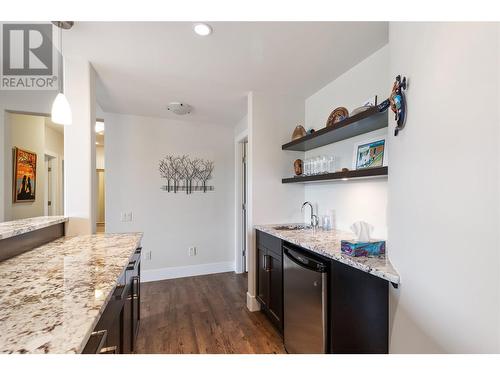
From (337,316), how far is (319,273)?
26 cm

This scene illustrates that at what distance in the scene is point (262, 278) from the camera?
7.89 feet

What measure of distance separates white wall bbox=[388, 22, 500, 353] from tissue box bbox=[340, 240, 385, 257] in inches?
10.8

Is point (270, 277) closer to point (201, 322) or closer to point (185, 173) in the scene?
point (201, 322)

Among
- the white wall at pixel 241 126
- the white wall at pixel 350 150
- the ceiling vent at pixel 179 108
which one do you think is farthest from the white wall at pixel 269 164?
the ceiling vent at pixel 179 108

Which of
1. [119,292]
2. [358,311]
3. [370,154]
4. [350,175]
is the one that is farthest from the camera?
[370,154]

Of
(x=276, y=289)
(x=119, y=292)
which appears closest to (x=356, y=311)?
(x=276, y=289)

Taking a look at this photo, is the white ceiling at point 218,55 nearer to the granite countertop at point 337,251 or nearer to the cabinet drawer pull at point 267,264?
the granite countertop at point 337,251

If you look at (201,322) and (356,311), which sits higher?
(356,311)

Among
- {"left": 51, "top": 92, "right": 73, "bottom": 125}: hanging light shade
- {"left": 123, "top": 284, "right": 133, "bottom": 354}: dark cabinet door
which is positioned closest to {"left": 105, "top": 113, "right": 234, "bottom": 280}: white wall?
{"left": 51, "top": 92, "right": 73, "bottom": 125}: hanging light shade

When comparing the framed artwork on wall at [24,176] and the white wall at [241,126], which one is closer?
the framed artwork on wall at [24,176]

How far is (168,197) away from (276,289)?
218 centimetres

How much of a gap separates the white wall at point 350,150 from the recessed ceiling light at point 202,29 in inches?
51.3

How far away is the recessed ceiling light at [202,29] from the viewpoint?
151 cm

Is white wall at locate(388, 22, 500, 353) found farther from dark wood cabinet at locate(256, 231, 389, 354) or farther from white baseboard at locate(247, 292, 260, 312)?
white baseboard at locate(247, 292, 260, 312)
